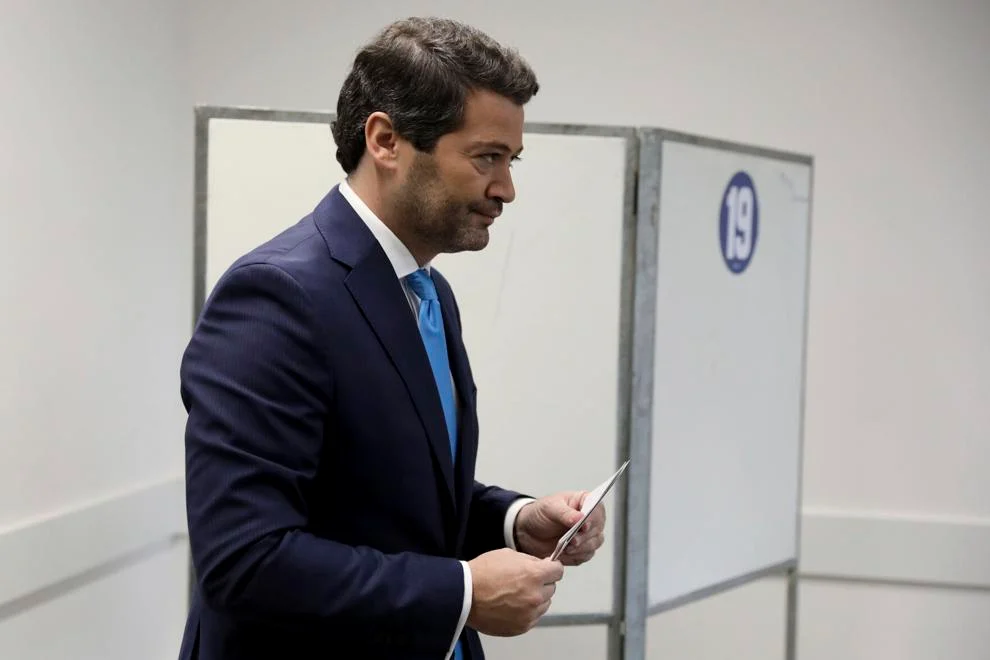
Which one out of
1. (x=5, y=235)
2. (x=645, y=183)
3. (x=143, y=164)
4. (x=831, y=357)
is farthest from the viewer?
(x=831, y=357)

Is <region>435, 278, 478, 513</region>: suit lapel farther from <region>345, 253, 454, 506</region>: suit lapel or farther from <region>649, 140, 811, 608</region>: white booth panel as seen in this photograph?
<region>649, 140, 811, 608</region>: white booth panel

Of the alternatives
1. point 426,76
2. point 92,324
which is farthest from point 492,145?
point 92,324

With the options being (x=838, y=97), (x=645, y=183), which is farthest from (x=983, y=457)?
(x=645, y=183)

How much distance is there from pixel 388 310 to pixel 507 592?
1.02 ft

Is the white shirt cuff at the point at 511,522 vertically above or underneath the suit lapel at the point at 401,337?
underneath

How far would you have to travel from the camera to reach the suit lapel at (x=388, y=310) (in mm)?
1062

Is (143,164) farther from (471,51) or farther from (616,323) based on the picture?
(471,51)

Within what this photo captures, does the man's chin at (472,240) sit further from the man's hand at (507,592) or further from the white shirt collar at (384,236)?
the man's hand at (507,592)

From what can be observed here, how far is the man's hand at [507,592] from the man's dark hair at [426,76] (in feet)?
1.46

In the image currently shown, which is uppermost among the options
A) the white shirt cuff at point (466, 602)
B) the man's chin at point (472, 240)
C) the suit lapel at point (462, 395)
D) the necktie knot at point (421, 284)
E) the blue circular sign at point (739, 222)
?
the blue circular sign at point (739, 222)

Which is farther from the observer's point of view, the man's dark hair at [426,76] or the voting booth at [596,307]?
the voting booth at [596,307]

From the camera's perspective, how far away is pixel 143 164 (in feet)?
9.48

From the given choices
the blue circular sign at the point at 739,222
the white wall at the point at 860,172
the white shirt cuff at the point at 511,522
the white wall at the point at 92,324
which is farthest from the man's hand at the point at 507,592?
the white wall at the point at 860,172

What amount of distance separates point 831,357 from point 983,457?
20.3 inches
